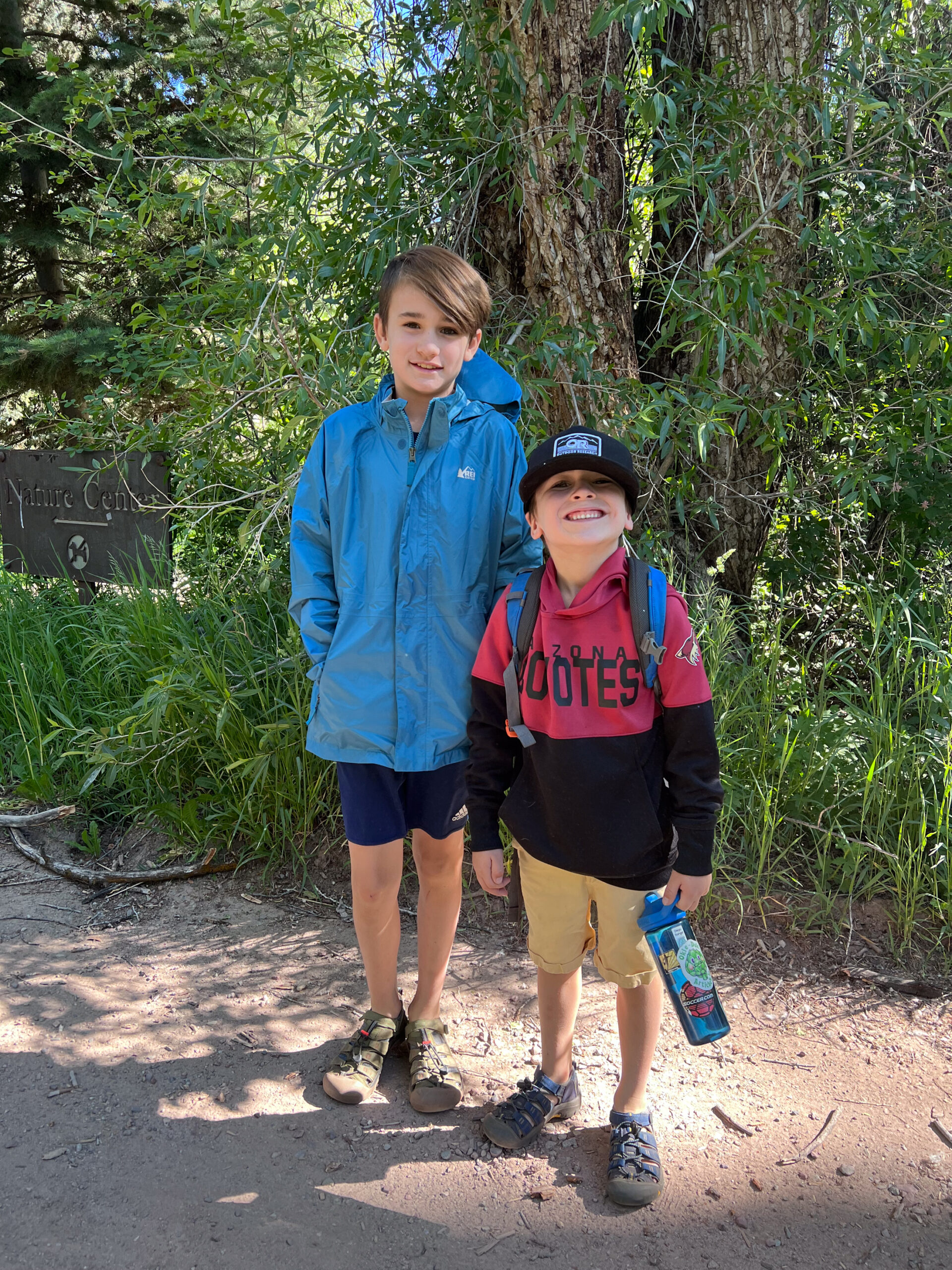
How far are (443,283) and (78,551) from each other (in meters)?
3.61

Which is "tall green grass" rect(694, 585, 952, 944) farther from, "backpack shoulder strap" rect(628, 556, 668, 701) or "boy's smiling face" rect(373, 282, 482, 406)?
"boy's smiling face" rect(373, 282, 482, 406)

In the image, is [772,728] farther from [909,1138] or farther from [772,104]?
[772,104]

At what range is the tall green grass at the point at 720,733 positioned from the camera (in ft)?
10.3

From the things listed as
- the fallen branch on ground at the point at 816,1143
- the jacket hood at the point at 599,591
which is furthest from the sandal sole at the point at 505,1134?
the jacket hood at the point at 599,591

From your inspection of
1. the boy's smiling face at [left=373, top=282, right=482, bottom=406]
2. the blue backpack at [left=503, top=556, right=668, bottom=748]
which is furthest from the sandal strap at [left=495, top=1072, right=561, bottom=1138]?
the boy's smiling face at [left=373, top=282, right=482, bottom=406]

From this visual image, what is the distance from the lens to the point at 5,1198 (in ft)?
6.68

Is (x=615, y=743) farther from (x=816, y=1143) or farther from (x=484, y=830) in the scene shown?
(x=816, y=1143)

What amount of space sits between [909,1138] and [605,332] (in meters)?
3.05

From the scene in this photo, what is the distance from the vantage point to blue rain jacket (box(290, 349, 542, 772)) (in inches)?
86.7

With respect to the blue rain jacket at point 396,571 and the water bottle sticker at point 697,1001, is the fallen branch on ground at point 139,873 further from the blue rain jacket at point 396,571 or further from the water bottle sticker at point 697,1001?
the water bottle sticker at point 697,1001

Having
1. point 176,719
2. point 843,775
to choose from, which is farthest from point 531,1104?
point 176,719

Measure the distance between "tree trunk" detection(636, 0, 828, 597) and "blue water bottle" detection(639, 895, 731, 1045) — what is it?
222 cm

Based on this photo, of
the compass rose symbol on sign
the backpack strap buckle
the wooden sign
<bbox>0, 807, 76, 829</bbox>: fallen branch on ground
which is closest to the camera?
the backpack strap buckle

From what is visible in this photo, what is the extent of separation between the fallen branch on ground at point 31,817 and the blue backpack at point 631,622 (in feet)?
8.76
